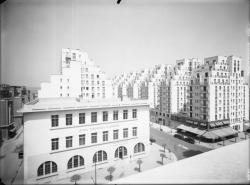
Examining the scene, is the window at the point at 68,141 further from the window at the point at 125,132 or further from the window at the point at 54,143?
the window at the point at 125,132

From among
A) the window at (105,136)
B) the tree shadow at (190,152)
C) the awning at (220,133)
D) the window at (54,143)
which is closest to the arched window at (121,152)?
the window at (105,136)

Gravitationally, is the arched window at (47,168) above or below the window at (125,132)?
below

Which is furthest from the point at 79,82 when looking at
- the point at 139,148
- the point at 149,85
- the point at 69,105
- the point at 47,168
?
the point at 149,85

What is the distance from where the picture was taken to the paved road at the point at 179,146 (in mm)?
10508

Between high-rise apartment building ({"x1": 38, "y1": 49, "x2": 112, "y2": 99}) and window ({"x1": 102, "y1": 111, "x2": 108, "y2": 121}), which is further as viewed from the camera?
high-rise apartment building ({"x1": 38, "y1": 49, "x2": 112, "y2": 99})

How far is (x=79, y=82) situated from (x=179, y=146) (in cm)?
1047

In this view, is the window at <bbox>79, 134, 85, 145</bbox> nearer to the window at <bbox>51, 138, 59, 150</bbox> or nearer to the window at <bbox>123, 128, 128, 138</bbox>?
the window at <bbox>51, 138, 59, 150</bbox>

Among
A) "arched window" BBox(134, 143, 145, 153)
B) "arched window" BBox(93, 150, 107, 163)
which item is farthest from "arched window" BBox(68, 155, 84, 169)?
"arched window" BBox(134, 143, 145, 153)

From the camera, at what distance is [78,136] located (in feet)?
24.1

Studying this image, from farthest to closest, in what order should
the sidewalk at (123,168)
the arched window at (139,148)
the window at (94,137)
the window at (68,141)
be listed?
the arched window at (139,148) < the window at (94,137) < the window at (68,141) < the sidewalk at (123,168)

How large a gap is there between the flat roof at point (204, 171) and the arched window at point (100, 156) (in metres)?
5.13

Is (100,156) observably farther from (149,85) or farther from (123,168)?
(149,85)

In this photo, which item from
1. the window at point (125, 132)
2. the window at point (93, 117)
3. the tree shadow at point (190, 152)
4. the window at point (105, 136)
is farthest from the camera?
the tree shadow at point (190, 152)

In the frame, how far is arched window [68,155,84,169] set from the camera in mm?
7168
